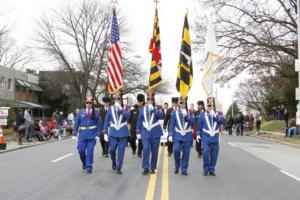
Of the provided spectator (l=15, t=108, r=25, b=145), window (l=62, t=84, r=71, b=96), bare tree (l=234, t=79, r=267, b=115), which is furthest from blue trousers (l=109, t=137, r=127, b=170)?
bare tree (l=234, t=79, r=267, b=115)

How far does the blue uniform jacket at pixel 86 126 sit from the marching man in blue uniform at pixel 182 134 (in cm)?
184

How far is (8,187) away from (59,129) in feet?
73.4

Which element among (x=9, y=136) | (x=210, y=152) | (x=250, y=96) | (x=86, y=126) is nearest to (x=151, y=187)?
(x=210, y=152)

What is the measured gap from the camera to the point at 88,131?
12.1 metres

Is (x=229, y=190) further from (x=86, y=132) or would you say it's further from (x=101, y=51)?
(x=101, y=51)

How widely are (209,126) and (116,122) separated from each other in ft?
7.26

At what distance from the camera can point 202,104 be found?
14.0 metres

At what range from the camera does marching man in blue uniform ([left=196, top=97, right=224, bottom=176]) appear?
38.3ft

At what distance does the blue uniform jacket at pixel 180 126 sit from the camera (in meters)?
11.7

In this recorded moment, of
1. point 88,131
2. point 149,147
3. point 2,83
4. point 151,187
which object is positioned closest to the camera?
point 151,187

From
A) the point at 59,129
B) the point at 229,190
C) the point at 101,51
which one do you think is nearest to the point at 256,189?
the point at 229,190

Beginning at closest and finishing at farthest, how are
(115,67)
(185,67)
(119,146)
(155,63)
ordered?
(119,146) → (185,67) → (155,63) → (115,67)

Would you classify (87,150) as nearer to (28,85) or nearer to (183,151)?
(183,151)

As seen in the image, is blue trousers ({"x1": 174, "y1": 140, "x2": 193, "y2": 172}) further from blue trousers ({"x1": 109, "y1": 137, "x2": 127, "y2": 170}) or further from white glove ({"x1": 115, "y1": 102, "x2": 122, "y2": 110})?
white glove ({"x1": 115, "y1": 102, "x2": 122, "y2": 110})
